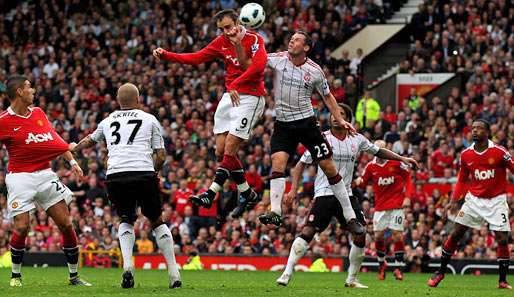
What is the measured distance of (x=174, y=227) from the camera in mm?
28750

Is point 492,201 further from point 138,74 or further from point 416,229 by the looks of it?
point 138,74

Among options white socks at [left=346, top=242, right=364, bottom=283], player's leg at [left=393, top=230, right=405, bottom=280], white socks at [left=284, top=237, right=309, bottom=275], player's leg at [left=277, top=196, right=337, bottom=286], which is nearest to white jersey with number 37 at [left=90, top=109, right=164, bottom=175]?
white socks at [left=284, top=237, right=309, bottom=275]

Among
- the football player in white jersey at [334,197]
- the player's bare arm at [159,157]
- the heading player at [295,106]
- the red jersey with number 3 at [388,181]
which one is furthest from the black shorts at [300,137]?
the red jersey with number 3 at [388,181]

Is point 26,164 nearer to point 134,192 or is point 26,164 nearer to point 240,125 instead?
point 134,192

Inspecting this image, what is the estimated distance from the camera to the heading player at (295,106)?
15.7 metres

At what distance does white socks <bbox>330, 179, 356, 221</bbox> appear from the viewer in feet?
54.5

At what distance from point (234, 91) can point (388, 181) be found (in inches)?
300

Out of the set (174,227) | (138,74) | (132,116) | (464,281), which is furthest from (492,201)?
(138,74)

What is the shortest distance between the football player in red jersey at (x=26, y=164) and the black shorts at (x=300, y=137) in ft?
9.43

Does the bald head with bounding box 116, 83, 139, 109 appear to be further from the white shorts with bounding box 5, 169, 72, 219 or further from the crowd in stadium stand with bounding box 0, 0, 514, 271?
the crowd in stadium stand with bounding box 0, 0, 514, 271

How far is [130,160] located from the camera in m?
14.8

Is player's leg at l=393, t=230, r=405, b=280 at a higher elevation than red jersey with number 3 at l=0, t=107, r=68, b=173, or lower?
lower

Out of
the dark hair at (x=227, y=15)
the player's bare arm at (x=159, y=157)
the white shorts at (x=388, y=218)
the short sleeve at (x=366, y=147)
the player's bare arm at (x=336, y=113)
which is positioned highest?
the dark hair at (x=227, y=15)

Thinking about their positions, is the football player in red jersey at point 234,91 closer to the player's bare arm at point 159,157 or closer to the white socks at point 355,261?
the player's bare arm at point 159,157
